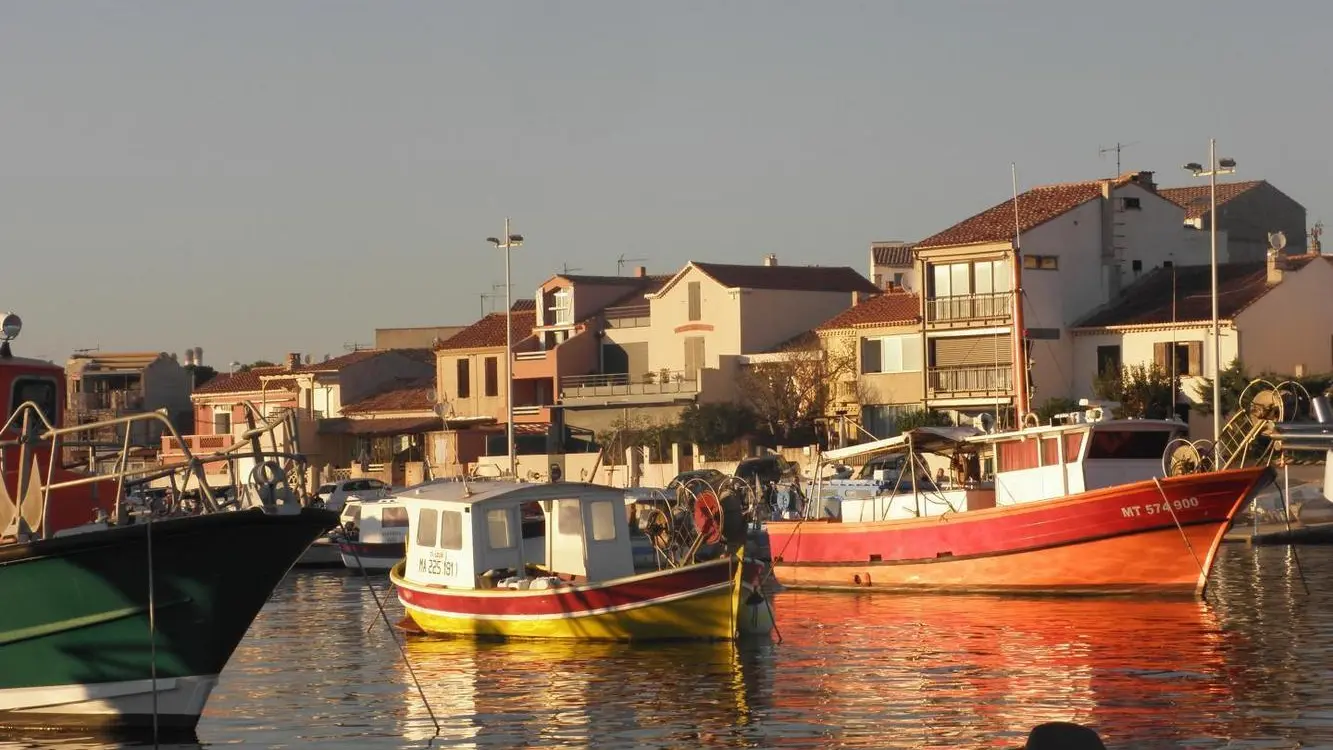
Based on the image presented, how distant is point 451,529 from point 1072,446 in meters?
11.3

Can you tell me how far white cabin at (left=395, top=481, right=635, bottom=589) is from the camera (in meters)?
29.4

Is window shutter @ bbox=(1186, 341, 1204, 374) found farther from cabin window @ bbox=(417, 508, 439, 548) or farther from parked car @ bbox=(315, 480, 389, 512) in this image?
cabin window @ bbox=(417, 508, 439, 548)

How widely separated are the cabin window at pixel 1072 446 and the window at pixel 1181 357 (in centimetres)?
2726

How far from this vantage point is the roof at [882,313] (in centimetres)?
7069

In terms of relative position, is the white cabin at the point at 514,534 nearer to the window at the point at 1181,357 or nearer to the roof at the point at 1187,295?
the window at the point at 1181,357

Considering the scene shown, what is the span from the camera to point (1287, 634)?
28.8 m

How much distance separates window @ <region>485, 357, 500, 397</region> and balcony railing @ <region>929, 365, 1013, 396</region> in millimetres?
24140

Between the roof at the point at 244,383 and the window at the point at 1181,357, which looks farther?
the roof at the point at 244,383

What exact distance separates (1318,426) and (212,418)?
81.8 m

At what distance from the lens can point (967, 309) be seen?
6681 cm

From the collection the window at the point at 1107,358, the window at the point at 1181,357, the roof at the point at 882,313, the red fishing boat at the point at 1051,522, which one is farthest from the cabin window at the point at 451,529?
the roof at the point at 882,313

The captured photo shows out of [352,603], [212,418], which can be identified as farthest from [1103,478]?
[212,418]

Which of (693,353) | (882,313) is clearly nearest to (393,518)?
(882,313)

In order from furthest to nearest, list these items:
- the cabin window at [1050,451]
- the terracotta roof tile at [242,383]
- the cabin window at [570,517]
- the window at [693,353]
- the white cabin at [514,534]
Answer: the terracotta roof tile at [242,383] < the window at [693,353] < the cabin window at [1050,451] < the cabin window at [570,517] < the white cabin at [514,534]
